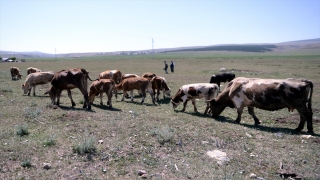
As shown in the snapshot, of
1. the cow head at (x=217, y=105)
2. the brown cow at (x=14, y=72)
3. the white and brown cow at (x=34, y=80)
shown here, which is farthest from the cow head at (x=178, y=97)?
the brown cow at (x=14, y=72)

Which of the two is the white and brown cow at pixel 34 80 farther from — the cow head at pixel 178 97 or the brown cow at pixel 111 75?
the cow head at pixel 178 97

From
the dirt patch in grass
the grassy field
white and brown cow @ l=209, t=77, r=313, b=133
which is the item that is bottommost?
the grassy field

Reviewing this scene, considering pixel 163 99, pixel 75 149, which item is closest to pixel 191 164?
pixel 75 149

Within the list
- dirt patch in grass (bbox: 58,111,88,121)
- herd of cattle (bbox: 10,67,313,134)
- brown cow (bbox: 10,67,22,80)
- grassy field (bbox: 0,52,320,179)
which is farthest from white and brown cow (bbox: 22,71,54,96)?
brown cow (bbox: 10,67,22,80)

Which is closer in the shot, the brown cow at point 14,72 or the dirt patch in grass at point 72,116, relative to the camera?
the dirt patch in grass at point 72,116

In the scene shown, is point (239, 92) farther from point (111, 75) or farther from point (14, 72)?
point (14, 72)

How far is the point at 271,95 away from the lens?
11523 mm

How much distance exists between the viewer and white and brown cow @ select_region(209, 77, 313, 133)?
11008mm

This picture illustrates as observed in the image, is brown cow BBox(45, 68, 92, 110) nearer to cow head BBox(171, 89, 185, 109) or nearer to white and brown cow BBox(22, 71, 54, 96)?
cow head BBox(171, 89, 185, 109)

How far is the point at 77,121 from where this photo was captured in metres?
10.8

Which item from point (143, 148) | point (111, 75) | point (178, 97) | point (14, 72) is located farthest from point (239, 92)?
point (14, 72)

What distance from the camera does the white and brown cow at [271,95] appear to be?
36.1ft

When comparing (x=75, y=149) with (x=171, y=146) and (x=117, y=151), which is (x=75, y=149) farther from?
(x=171, y=146)

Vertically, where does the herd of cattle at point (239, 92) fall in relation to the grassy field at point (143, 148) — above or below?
above
